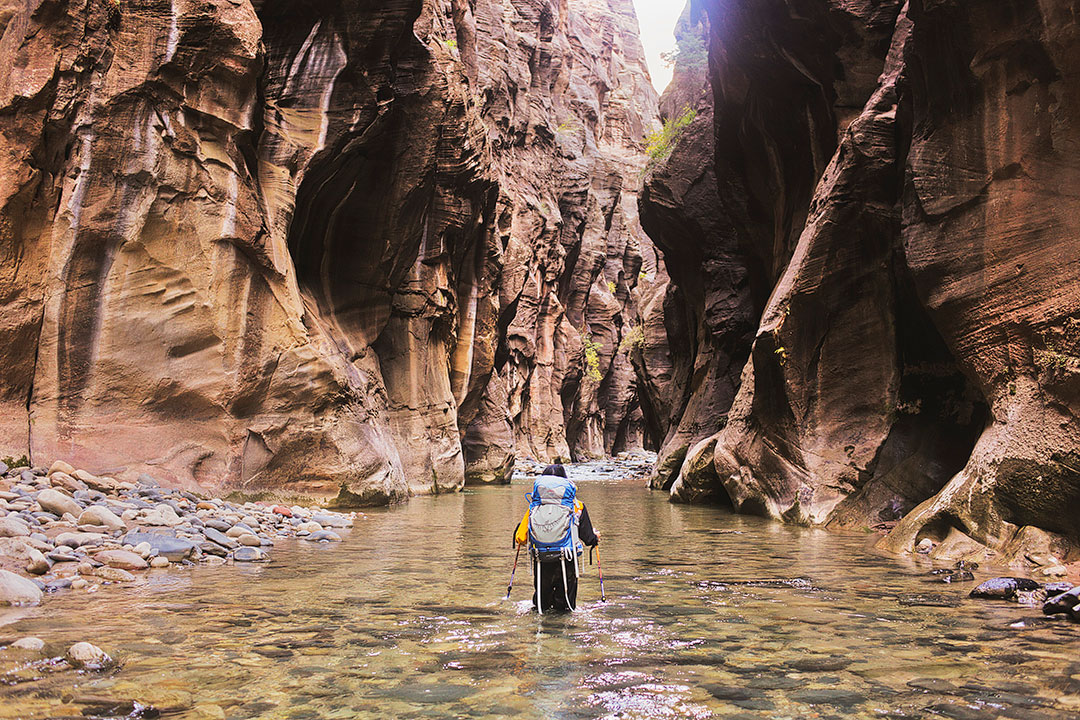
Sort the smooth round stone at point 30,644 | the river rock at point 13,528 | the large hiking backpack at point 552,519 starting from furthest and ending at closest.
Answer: the river rock at point 13,528 < the large hiking backpack at point 552,519 < the smooth round stone at point 30,644

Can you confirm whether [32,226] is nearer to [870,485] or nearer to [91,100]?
[91,100]

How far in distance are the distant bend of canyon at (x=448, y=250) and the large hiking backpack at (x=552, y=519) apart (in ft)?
19.0

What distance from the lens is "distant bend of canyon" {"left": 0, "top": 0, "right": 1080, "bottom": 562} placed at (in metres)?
10.1

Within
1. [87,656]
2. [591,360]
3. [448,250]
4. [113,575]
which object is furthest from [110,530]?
[591,360]

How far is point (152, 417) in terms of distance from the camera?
14375mm

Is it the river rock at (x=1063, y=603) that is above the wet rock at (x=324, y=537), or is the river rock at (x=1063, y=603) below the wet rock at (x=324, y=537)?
above

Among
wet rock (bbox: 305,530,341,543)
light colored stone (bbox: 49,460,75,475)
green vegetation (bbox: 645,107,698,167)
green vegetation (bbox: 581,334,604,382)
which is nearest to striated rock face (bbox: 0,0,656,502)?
light colored stone (bbox: 49,460,75,475)

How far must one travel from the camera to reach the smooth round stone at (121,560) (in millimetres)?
8492

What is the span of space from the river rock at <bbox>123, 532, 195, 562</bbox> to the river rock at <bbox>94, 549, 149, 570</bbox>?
0.61 m

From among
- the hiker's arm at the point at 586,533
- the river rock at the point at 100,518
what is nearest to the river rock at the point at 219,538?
the river rock at the point at 100,518

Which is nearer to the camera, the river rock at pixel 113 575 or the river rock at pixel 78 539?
the river rock at pixel 113 575

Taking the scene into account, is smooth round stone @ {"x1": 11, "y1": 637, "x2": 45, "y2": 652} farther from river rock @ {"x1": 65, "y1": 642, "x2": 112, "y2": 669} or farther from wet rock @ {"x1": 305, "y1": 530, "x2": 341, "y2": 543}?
wet rock @ {"x1": 305, "y1": 530, "x2": 341, "y2": 543}

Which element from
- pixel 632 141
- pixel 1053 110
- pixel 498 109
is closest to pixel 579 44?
pixel 632 141

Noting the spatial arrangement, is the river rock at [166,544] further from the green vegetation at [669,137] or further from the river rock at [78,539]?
the green vegetation at [669,137]
